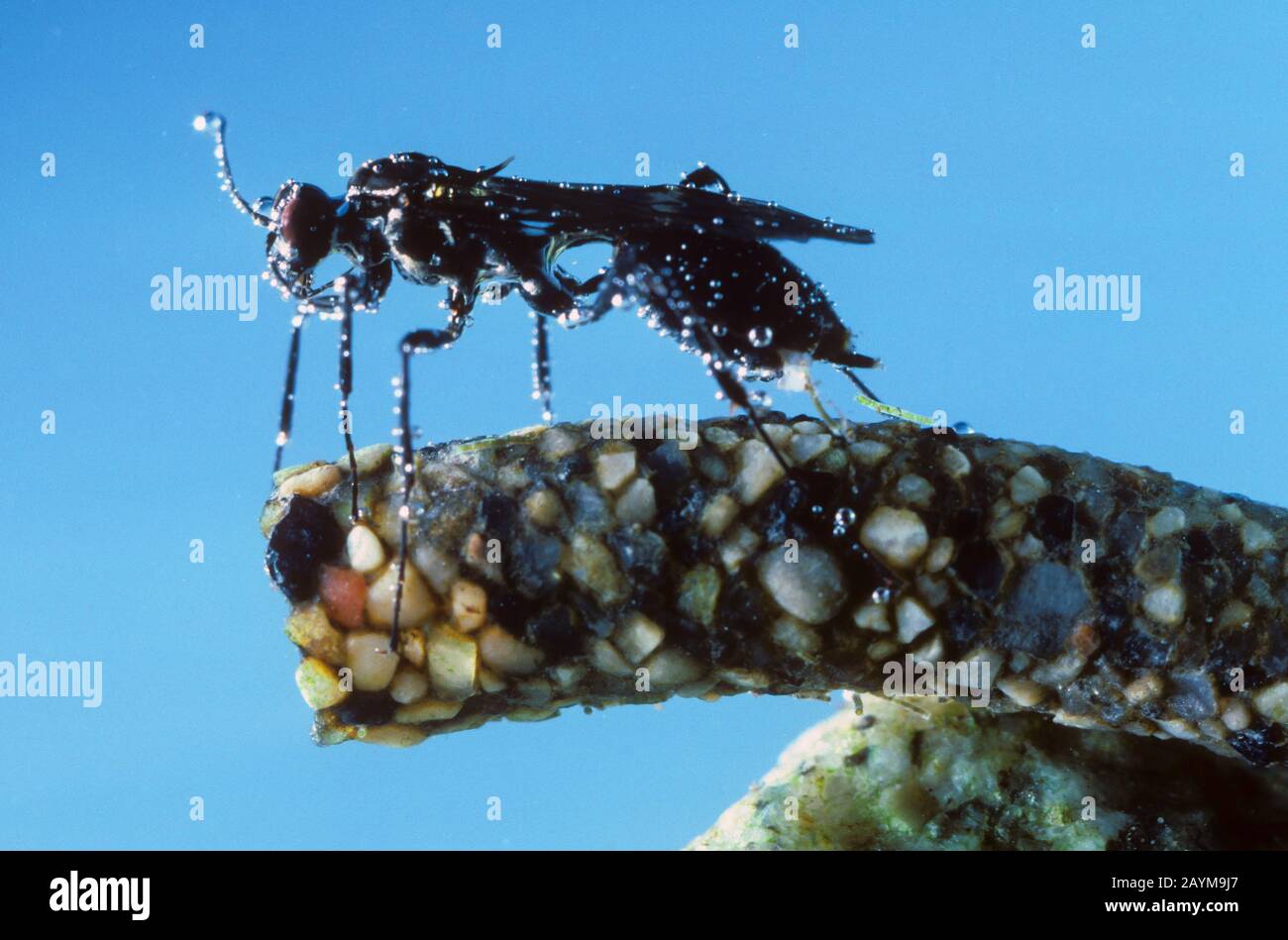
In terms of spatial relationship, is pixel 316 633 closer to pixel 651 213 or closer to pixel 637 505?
pixel 637 505

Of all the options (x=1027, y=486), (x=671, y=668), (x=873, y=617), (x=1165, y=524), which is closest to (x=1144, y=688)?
(x=1165, y=524)

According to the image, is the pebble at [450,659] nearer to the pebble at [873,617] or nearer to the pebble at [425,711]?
the pebble at [425,711]

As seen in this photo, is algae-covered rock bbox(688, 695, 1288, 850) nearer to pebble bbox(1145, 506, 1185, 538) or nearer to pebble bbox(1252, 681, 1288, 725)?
pebble bbox(1252, 681, 1288, 725)

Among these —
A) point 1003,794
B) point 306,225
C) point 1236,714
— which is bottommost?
point 1003,794

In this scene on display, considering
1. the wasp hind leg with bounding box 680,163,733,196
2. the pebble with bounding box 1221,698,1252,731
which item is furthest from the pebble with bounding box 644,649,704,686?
the wasp hind leg with bounding box 680,163,733,196

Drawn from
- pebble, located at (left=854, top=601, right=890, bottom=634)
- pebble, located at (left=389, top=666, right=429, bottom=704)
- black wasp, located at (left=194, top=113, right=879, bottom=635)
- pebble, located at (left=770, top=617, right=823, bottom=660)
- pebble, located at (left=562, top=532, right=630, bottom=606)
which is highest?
black wasp, located at (left=194, top=113, right=879, bottom=635)

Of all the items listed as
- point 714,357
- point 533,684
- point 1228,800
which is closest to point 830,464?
point 714,357

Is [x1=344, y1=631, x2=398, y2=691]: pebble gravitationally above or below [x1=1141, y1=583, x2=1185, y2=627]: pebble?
below

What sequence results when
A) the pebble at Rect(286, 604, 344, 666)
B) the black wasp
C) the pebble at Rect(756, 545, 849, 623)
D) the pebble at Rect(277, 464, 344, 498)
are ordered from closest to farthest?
1. the pebble at Rect(756, 545, 849, 623)
2. the pebble at Rect(286, 604, 344, 666)
3. the pebble at Rect(277, 464, 344, 498)
4. the black wasp
